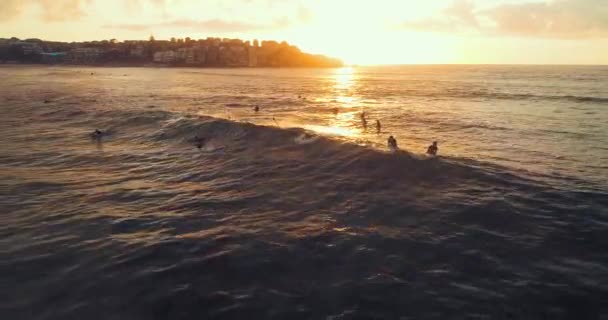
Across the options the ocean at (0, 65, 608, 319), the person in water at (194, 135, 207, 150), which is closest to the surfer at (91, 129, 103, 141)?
the ocean at (0, 65, 608, 319)

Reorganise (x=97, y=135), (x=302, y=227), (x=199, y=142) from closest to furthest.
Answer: (x=302, y=227) < (x=199, y=142) < (x=97, y=135)

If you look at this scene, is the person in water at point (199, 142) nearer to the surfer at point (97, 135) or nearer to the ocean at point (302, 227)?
the ocean at point (302, 227)

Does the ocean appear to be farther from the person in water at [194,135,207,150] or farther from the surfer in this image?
the surfer

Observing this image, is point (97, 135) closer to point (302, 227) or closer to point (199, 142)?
point (199, 142)

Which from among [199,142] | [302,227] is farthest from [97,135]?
[302,227]

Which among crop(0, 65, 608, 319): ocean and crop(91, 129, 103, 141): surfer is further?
crop(91, 129, 103, 141): surfer

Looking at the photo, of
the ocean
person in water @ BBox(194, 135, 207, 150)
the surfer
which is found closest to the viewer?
the ocean

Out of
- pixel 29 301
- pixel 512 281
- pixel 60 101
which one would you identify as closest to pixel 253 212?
pixel 29 301

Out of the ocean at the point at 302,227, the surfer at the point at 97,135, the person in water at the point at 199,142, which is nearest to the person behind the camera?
the ocean at the point at 302,227

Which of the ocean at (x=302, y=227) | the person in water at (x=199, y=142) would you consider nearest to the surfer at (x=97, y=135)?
the ocean at (x=302, y=227)
